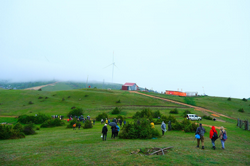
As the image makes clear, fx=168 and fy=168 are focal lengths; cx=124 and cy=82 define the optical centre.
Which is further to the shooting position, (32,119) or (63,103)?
(63,103)

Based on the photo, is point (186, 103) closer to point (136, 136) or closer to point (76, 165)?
point (136, 136)

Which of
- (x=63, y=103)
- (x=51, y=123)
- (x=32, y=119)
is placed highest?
(x=63, y=103)

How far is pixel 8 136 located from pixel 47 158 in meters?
13.9

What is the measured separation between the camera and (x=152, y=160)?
1096 centimetres

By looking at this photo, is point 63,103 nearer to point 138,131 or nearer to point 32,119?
point 32,119

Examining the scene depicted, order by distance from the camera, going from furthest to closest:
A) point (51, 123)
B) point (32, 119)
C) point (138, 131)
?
point (32, 119) → point (51, 123) → point (138, 131)

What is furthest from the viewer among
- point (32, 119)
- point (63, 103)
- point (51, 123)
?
point (63, 103)

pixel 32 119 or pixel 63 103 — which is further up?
pixel 63 103

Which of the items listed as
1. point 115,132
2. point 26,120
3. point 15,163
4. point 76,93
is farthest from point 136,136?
point 76,93

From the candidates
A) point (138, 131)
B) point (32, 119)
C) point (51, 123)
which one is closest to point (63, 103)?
point (32, 119)

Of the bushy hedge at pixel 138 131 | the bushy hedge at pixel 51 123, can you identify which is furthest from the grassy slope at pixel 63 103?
the bushy hedge at pixel 138 131

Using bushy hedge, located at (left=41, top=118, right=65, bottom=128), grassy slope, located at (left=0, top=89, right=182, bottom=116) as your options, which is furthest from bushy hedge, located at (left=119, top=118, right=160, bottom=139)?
grassy slope, located at (left=0, top=89, right=182, bottom=116)

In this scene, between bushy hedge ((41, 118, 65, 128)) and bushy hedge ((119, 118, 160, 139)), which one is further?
bushy hedge ((41, 118, 65, 128))

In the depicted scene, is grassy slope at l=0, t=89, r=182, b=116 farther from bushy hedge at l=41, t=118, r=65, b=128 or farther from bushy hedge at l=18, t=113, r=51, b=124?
bushy hedge at l=41, t=118, r=65, b=128
